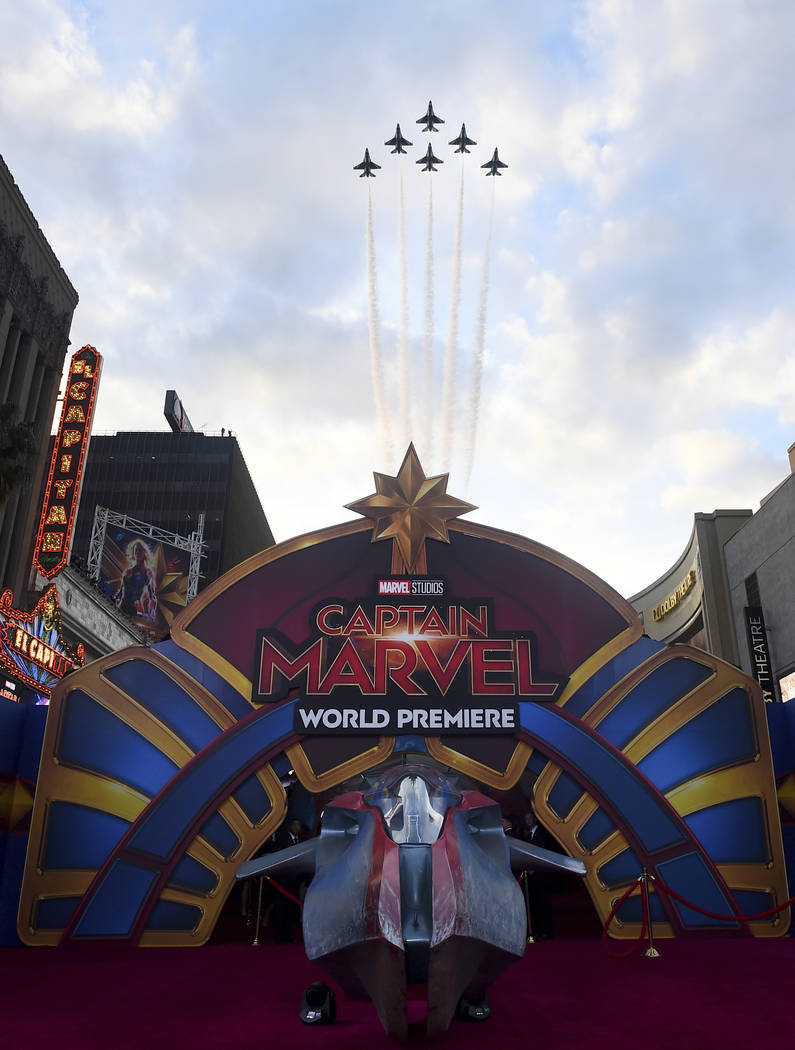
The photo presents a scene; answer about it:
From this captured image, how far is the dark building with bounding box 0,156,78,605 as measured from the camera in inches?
1335

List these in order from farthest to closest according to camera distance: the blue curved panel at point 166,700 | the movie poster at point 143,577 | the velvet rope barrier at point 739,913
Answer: the movie poster at point 143,577 → the blue curved panel at point 166,700 → the velvet rope barrier at point 739,913

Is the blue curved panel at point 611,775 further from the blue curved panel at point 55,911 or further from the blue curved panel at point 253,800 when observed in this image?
the blue curved panel at point 55,911

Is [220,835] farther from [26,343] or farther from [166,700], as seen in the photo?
[26,343]

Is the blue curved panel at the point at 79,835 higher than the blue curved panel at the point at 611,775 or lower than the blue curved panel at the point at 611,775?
lower

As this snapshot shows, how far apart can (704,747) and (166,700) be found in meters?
9.01

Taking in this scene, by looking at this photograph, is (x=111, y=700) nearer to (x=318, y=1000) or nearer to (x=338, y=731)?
(x=338, y=731)

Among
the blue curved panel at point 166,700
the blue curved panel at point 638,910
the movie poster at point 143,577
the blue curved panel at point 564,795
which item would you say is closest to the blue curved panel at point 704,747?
the blue curved panel at point 564,795

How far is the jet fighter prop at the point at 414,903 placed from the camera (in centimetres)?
473

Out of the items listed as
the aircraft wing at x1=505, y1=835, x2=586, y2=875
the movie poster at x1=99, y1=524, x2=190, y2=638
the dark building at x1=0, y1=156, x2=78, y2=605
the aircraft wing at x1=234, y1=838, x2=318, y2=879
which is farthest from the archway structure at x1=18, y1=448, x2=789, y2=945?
the movie poster at x1=99, y1=524, x2=190, y2=638

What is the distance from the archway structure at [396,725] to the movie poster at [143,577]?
31316 mm

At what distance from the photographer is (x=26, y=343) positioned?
36375 millimetres

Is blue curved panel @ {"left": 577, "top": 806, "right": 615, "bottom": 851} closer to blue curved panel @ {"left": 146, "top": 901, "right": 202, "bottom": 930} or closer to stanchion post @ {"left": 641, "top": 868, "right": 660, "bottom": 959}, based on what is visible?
stanchion post @ {"left": 641, "top": 868, "right": 660, "bottom": 959}

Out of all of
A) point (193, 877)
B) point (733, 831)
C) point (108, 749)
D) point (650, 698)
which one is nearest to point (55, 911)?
point (193, 877)

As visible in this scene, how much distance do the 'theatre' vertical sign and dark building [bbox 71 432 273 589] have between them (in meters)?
46.8
